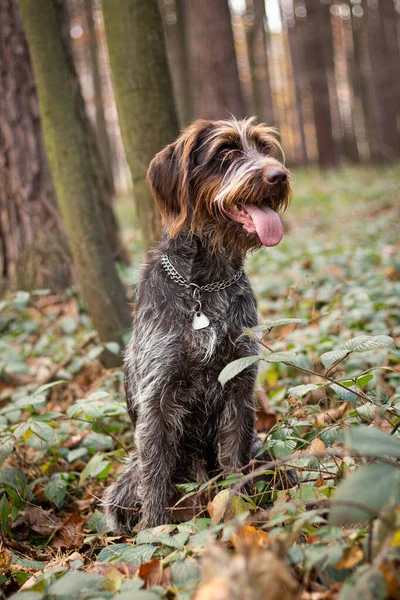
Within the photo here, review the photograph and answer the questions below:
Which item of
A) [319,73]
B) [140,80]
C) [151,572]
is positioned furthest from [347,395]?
[319,73]

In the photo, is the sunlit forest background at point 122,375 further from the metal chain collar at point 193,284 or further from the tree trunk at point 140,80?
the metal chain collar at point 193,284

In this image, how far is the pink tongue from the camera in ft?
10.5

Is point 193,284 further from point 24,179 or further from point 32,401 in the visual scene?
point 24,179

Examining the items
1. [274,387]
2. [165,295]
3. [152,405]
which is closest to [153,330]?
[165,295]

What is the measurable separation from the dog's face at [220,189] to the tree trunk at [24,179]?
399 centimetres

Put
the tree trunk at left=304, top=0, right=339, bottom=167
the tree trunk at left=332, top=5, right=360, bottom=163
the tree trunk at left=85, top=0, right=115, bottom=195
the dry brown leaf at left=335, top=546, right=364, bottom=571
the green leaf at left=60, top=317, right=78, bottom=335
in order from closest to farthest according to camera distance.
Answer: the dry brown leaf at left=335, top=546, right=364, bottom=571
the green leaf at left=60, top=317, right=78, bottom=335
the tree trunk at left=85, top=0, right=115, bottom=195
the tree trunk at left=304, top=0, right=339, bottom=167
the tree trunk at left=332, top=5, right=360, bottom=163

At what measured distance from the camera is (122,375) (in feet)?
16.2

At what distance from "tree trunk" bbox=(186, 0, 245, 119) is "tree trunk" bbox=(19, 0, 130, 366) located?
261 inches

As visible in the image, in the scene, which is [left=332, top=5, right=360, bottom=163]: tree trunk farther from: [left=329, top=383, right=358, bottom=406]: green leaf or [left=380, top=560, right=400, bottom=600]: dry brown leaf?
[left=380, top=560, right=400, bottom=600]: dry brown leaf

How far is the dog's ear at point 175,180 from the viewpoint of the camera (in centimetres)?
332

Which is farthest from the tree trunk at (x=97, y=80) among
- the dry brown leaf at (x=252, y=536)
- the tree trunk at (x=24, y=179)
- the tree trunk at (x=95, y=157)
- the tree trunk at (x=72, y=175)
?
the dry brown leaf at (x=252, y=536)

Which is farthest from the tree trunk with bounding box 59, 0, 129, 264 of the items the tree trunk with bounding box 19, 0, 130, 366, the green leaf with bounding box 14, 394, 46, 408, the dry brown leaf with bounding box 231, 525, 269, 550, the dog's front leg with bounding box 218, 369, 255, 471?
the dry brown leaf with bounding box 231, 525, 269, 550

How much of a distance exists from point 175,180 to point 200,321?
0.84 meters

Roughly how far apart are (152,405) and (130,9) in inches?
120
